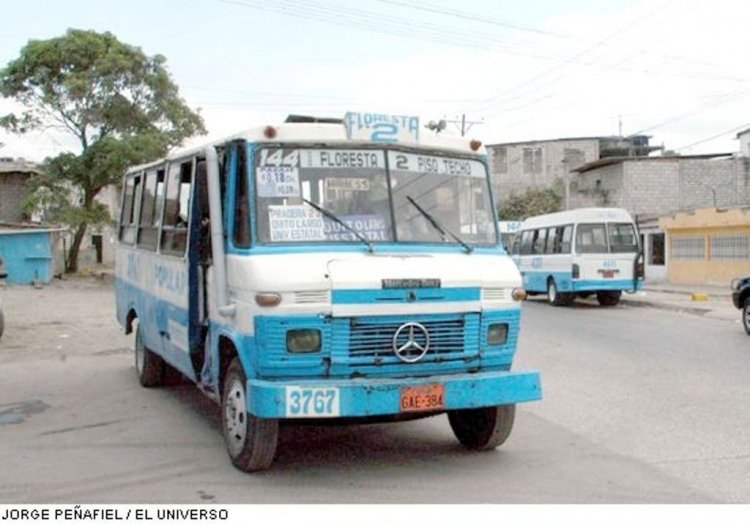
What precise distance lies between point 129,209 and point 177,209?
2833 millimetres

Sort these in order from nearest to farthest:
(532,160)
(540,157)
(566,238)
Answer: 1. (566,238)
2. (540,157)
3. (532,160)

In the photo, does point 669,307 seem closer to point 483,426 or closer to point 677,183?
point 483,426

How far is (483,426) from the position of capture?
696cm

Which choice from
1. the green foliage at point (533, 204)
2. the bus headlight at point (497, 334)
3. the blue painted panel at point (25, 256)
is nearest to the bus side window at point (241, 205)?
the bus headlight at point (497, 334)

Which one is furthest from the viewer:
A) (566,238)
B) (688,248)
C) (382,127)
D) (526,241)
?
(688,248)

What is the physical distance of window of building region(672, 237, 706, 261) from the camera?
31.5m

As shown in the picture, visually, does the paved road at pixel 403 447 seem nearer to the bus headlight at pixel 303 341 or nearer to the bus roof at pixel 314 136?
the bus headlight at pixel 303 341

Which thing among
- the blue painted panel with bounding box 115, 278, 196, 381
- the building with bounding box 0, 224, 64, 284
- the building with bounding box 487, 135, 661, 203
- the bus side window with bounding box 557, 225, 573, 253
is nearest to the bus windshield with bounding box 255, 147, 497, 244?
the blue painted panel with bounding box 115, 278, 196, 381

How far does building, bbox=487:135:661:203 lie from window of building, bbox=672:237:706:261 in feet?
71.1

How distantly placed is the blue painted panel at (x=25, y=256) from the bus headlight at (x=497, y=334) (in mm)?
27749

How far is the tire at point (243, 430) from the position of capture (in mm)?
6070

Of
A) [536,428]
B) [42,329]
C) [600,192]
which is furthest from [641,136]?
[536,428]

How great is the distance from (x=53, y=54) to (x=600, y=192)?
2660cm

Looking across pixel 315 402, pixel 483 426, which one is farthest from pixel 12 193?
pixel 315 402
